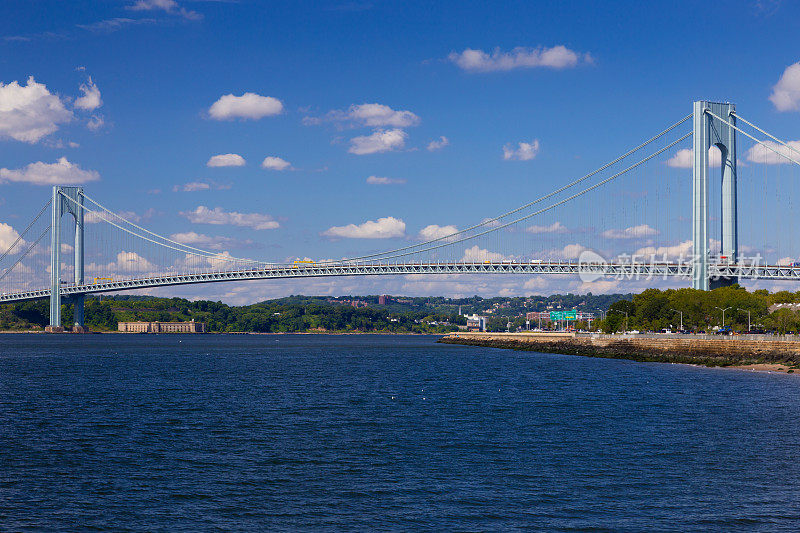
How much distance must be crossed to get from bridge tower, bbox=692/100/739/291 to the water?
1650 inches

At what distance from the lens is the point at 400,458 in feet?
77.5

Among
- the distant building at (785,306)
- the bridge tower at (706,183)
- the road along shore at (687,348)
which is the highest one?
the bridge tower at (706,183)

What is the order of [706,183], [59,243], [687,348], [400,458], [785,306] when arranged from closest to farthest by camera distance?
[400,458] → [687,348] → [706,183] → [785,306] → [59,243]

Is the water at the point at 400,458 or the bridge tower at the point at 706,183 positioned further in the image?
the bridge tower at the point at 706,183

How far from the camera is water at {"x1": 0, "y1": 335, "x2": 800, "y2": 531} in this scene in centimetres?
1747

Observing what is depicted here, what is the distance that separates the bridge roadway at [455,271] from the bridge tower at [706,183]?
1.81 m

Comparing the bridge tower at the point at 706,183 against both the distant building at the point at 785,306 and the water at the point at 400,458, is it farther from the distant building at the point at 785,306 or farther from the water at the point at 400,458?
the water at the point at 400,458

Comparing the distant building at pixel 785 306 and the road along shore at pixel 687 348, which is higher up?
the distant building at pixel 785 306

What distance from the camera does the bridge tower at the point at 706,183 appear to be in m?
85.1

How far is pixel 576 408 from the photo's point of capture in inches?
1415

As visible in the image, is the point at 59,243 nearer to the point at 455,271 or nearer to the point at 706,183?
the point at 455,271

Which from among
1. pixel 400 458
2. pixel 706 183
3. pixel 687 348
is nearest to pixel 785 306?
pixel 706 183

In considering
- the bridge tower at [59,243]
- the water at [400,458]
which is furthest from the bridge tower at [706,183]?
the bridge tower at [59,243]

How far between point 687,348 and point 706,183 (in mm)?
18561
